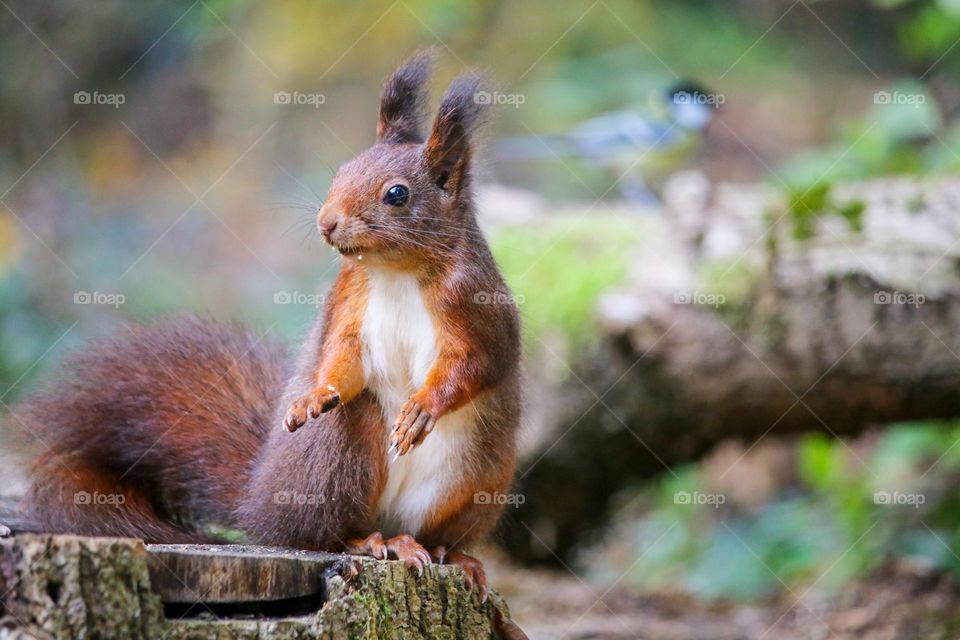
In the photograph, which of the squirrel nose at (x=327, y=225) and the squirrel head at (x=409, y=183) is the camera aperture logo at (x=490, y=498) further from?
the squirrel nose at (x=327, y=225)

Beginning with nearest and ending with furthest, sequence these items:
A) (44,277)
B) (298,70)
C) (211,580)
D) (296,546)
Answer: (211,580) → (296,546) → (44,277) → (298,70)

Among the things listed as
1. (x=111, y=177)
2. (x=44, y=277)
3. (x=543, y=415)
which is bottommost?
(x=543, y=415)

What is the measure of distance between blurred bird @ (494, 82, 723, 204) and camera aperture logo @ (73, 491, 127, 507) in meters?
4.78

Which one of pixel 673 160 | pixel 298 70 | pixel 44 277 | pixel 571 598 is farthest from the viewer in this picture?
pixel 298 70

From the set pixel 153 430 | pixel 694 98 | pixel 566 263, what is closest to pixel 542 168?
pixel 694 98

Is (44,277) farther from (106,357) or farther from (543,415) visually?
(106,357)

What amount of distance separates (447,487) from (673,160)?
473 cm

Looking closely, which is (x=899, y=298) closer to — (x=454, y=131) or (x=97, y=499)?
(x=454, y=131)

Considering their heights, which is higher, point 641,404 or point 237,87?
point 237,87

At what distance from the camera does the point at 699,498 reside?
7984 mm

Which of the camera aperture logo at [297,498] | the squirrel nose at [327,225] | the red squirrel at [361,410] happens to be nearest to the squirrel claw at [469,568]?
the red squirrel at [361,410]

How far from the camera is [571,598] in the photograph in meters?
5.85

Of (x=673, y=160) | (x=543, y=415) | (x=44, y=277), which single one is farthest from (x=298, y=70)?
(x=543, y=415)

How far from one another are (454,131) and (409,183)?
0.25m
